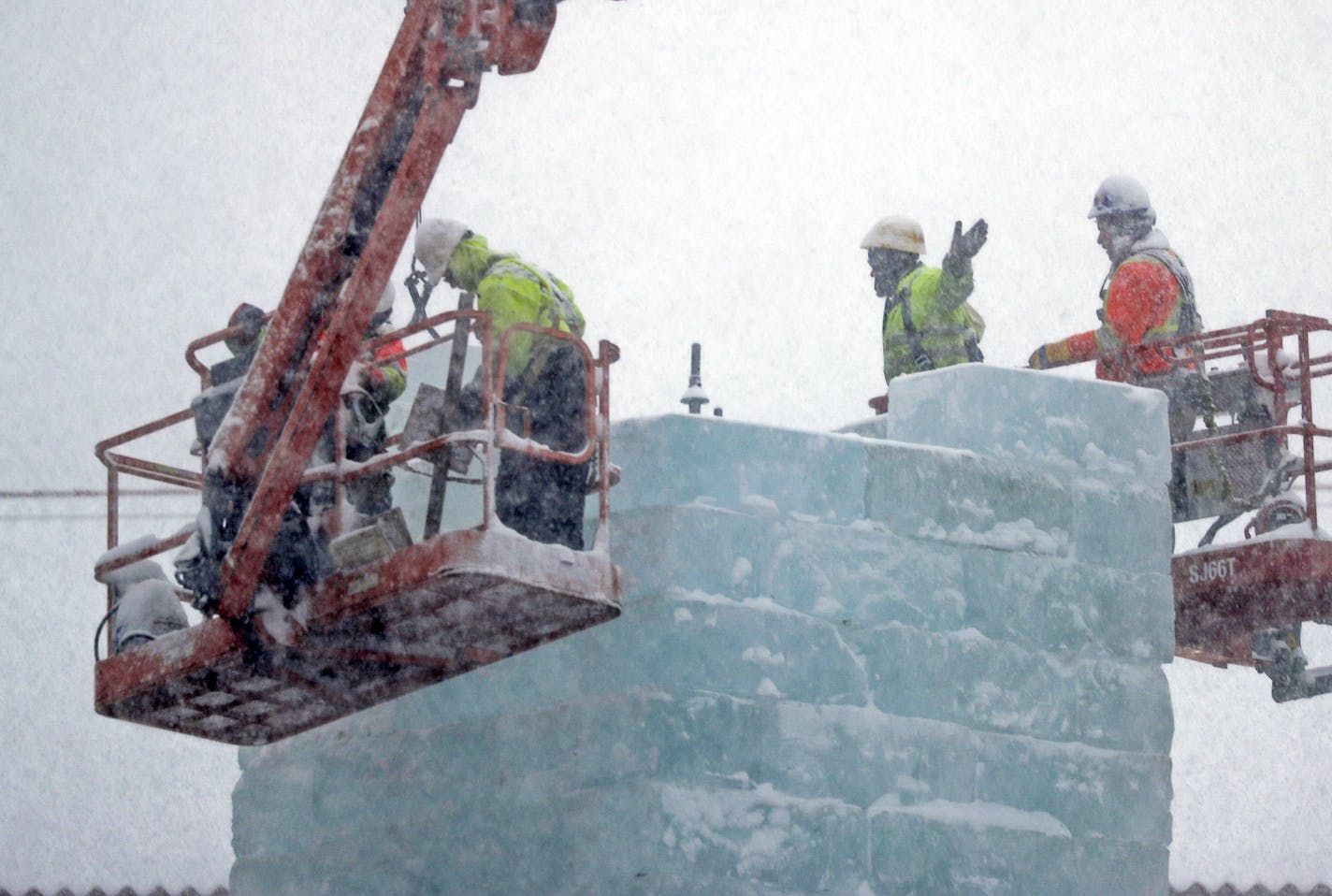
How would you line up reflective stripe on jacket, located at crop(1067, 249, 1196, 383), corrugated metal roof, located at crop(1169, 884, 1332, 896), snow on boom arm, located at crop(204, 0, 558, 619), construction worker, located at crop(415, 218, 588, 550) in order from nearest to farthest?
snow on boom arm, located at crop(204, 0, 558, 619) → construction worker, located at crop(415, 218, 588, 550) → reflective stripe on jacket, located at crop(1067, 249, 1196, 383) → corrugated metal roof, located at crop(1169, 884, 1332, 896)

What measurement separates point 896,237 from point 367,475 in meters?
5.11

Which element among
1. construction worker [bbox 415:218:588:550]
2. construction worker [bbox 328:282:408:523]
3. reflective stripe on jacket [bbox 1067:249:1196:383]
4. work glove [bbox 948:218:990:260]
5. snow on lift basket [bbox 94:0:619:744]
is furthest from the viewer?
reflective stripe on jacket [bbox 1067:249:1196:383]

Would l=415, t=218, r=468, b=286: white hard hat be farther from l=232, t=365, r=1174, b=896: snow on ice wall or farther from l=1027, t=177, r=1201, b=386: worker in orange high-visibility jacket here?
l=1027, t=177, r=1201, b=386: worker in orange high-visibility jacket

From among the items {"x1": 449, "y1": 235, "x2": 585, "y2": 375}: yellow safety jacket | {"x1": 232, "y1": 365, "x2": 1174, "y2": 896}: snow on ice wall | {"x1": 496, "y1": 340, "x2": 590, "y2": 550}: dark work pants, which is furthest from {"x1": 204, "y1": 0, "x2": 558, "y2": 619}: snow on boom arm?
{"x1": 232, "y1": 365, "x2": 1174, "y2": 896}: snow on ice wall

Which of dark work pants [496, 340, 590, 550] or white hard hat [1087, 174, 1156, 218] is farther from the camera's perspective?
white hard hat [1087, 174, 1156, 218]

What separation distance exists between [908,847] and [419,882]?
92.5 inches

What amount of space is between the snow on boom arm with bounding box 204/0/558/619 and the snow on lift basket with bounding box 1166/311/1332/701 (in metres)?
4.84

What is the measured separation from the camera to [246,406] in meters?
10.5

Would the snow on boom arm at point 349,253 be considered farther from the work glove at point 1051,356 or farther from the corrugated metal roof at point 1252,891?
the corrugated metal roof at point 1252,891

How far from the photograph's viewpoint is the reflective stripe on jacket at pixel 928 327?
13.8m

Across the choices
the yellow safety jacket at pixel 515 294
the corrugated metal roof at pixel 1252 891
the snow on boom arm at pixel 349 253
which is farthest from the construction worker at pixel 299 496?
the corrugated metal roof at pixel 1252 891

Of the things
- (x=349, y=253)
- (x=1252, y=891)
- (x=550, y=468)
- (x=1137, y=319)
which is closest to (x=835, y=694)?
(x=550, y=468)

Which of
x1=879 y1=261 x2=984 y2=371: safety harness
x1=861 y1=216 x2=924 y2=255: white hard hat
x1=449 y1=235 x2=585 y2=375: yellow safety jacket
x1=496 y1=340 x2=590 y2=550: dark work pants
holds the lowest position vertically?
x1=496 y1=340 x2=590 y2=550: dark work pants

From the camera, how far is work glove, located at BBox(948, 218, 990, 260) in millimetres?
12258
